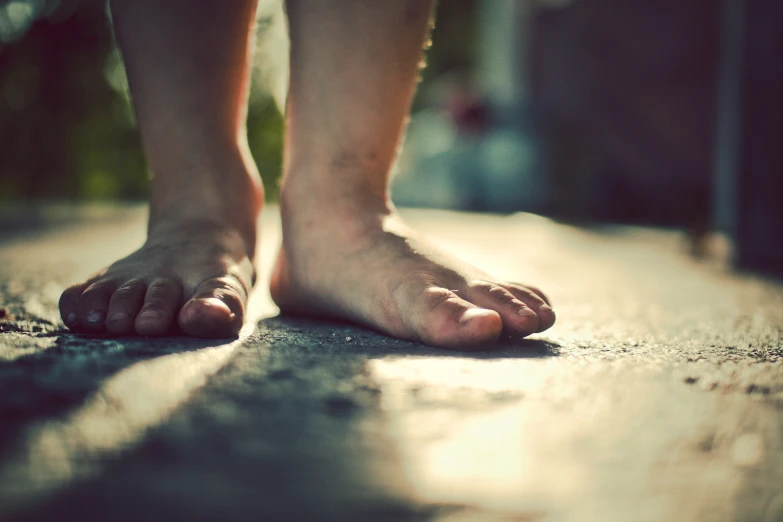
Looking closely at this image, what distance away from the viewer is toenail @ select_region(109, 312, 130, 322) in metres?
0.73

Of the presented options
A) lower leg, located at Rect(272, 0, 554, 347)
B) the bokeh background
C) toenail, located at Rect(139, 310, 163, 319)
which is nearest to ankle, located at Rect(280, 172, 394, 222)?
lower leg, located at Rect(272, 0, 554, 347)

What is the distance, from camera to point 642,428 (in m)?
0.46

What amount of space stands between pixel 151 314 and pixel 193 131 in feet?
1.11

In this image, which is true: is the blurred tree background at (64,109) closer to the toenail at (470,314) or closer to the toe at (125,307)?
the toe at (125,307)

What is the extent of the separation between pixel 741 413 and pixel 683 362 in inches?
6.5

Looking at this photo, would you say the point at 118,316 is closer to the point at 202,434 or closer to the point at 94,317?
the point at 94,317

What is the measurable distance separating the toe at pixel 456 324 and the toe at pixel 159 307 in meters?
0.27

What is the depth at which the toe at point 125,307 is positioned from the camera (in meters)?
0.72

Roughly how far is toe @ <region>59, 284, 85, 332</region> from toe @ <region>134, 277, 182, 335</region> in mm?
76


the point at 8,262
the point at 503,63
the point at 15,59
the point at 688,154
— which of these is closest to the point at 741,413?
the point at 8,262

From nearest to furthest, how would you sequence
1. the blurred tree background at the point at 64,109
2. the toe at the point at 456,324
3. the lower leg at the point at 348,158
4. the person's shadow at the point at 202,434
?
the person's shadow at the point at 202,434
the toe at the point at 456,324
the lower leg at the point at 348,158
the blurred tree background at the point at 64,109

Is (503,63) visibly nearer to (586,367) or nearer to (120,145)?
(120,145)

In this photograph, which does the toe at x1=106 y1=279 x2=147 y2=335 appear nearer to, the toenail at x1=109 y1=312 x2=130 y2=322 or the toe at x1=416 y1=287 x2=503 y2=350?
the toenail at x1=109 y1=312 x2=130 y2=322

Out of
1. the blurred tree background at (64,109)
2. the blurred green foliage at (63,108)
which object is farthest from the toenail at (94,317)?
the blurred tree background at (64,109)
